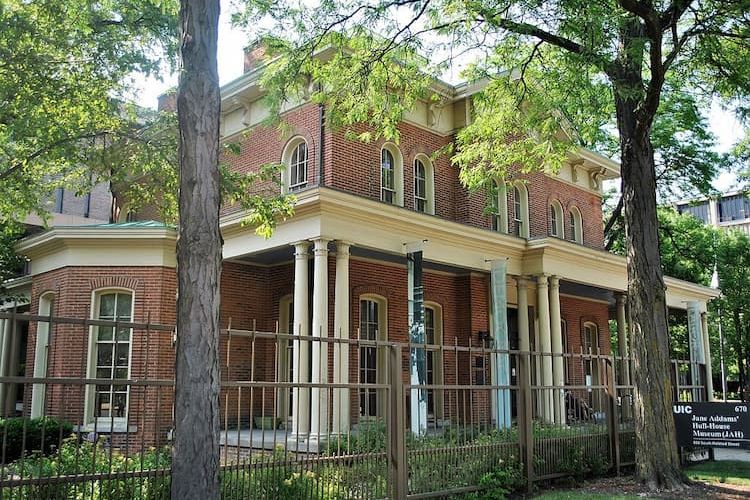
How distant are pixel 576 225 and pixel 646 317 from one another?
1271cm

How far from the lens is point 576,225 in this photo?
933 inches

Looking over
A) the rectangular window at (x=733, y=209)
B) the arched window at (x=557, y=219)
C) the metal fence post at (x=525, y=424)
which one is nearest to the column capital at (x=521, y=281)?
the arched window at (x=557, y=219)

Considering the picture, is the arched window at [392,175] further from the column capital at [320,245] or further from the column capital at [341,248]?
the column capital at [320,245]

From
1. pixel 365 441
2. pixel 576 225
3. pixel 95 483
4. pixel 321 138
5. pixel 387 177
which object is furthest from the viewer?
pixel 576 225

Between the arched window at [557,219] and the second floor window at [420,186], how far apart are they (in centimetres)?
608

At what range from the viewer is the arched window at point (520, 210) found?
20.7m

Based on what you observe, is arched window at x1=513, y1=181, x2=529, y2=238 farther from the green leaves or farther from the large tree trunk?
the large tree trunk

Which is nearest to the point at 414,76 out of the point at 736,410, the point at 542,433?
the point at 542,433

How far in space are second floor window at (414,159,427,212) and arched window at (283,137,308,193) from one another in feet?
9.99

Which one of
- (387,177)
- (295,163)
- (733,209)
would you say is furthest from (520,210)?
(733,209)

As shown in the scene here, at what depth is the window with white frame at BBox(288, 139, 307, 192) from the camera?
53.6 ft

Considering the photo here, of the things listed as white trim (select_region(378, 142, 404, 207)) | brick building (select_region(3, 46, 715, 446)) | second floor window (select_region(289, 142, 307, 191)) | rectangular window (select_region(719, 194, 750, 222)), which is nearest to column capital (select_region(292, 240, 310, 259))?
brick building (select_region(3, 46, 715, 446))

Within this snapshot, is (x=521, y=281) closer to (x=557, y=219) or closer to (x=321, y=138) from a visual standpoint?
(x=557, y=219)

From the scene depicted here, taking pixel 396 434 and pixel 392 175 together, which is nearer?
pixel 396 434
